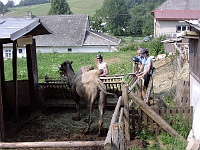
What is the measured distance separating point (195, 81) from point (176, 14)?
3839 centimetres

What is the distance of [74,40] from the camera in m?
57.1

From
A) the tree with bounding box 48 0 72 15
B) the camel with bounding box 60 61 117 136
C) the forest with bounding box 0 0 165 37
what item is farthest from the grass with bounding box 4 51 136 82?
the tree with bounding box 48 0 72 15

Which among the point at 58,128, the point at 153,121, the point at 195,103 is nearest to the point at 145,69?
the point at 195,103

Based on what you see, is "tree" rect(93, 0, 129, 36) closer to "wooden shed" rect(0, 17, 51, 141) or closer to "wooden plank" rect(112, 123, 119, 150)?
"wooden shed" rect(0, 17, 51, 141)

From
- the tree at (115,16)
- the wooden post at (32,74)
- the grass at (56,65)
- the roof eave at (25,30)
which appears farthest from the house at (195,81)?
the tree at (115,16)

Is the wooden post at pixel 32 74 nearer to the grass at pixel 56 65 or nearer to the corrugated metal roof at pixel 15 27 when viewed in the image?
the corrugated metal roof at pixel 15 27

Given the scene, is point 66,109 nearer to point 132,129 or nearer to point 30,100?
point 30,100

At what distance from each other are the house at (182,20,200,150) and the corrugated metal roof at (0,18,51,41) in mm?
3833

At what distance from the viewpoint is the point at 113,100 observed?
456 inches

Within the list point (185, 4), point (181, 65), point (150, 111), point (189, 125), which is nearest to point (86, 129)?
point (150, 111)

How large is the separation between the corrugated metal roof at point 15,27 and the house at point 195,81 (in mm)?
3833

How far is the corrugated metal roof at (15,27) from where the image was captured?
7548 mm

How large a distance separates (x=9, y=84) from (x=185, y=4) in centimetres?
4069

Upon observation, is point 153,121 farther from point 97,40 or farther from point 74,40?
point 97,40
